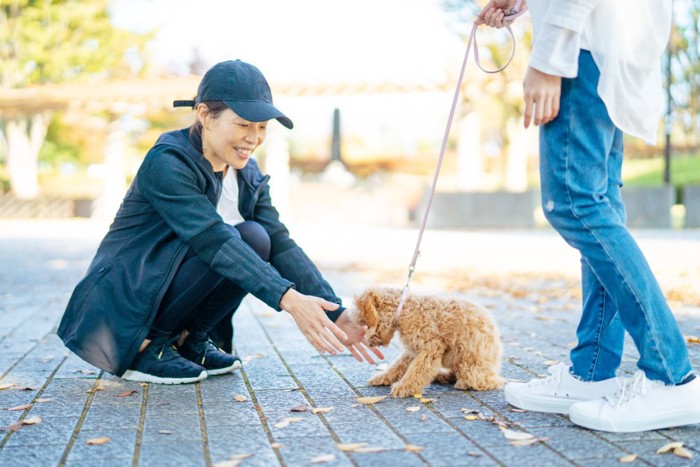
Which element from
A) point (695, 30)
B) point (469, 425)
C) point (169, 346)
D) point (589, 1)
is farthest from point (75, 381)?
point (695, 30)

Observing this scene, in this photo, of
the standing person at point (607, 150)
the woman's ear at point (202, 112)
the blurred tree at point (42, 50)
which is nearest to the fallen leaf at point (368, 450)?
the standing person at point (607, 150)

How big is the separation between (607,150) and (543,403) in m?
0.92

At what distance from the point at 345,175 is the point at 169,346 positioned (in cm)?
2291

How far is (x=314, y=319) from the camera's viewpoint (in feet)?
9.17

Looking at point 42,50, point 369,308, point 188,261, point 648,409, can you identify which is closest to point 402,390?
point 369,308

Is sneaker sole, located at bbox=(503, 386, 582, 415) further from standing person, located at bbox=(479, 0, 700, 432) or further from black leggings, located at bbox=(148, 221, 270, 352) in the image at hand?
black leggings, located at bbox=(148, 221, 270, 352)

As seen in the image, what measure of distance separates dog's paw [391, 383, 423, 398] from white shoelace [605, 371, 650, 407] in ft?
2.52

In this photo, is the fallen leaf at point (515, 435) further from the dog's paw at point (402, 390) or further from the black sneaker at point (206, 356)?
the black sneaker at point (206, 356)

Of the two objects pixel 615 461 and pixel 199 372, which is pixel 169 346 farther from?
pixel 615 461

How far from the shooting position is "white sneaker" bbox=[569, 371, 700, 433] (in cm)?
246

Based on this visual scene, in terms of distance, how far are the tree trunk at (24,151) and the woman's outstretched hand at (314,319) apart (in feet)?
76.1

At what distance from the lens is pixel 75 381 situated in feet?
11.1

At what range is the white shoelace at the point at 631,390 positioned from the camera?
2490 mm

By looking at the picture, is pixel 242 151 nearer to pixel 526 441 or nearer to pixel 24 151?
pixel 526 441
